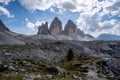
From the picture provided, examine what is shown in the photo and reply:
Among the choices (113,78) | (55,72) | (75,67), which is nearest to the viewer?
(55,72)

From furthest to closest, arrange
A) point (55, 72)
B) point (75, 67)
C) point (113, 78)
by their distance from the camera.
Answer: point (75, 67) → point (113, 78) → point (55, 72)

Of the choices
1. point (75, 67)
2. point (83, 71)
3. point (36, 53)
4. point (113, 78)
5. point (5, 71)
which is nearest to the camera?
point (5, 71)

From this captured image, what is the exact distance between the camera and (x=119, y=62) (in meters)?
63.3

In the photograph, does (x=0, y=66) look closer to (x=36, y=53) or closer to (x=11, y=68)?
(x=11, y=68)

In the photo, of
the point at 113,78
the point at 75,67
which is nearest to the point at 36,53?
the point at 75,67

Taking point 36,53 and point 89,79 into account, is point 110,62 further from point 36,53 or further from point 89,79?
point 36,53

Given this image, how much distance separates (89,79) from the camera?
4728 cm

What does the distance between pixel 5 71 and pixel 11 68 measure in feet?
7.77

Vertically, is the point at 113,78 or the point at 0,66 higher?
the point at 0,66

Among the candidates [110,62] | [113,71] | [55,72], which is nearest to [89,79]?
[55,72]

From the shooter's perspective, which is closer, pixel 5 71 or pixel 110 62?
pixel 5 71

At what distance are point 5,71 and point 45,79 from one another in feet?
→ 30.8

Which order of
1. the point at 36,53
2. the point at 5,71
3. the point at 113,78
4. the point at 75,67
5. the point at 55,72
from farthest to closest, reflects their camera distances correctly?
the point at 36,53, the point at 75,67, the point at 113,78, the point at 55,72, the point at 5,71

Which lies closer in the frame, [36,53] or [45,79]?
[45,79]
